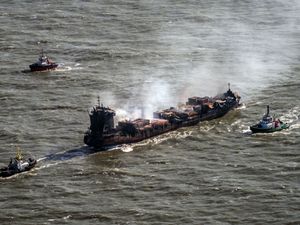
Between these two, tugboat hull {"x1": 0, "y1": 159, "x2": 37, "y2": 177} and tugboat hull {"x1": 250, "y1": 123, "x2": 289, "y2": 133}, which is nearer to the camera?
tugboat hull {"x1": 0, "y1": 159, "x2": 37, "y2": 177}

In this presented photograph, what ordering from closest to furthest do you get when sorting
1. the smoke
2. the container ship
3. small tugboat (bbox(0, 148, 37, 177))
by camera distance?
small tugboat (bbox(0, 148, 37, 177)) < the container ship < the smoke

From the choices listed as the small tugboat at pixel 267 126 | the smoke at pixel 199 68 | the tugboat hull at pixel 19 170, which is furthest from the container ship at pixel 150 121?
the tugboat hull at pixel 19 170

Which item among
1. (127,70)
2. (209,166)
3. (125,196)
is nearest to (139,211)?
(125,196)

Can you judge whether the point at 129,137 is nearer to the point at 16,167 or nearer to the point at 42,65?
the point at 16,167

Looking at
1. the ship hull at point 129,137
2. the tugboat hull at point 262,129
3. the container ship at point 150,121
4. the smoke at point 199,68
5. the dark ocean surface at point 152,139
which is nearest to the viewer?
the dark ocean surface at point 152,139

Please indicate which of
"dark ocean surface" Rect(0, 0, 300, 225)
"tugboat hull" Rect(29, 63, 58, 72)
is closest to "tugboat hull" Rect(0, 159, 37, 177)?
"dark ocean surface" Rect(0, 0, 300, 225)

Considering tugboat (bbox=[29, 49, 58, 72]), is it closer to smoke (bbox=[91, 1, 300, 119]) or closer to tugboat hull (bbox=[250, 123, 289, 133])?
smoke (bbox=[91, 1, 300, 119])

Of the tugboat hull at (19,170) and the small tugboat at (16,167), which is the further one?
the small tugboat at (16,167)

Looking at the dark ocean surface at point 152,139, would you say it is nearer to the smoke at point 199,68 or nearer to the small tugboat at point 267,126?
the smoke at point 199,68
